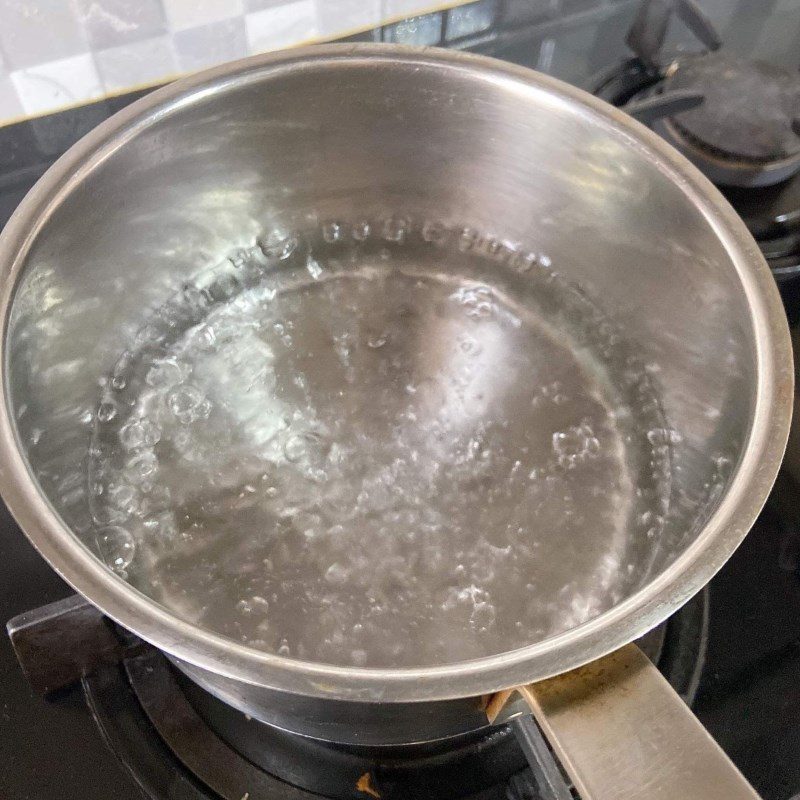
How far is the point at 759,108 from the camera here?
649 mm

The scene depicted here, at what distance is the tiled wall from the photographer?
0.66 metres

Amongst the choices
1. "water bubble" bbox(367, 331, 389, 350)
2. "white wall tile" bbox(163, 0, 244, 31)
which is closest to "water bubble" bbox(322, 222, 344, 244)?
"water bubble" bbox(367, 331, 389, 350)

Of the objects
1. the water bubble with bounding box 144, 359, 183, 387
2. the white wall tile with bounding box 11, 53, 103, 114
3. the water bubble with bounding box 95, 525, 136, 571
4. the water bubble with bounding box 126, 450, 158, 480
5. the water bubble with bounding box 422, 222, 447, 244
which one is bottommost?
the water bubble with bounding box 95, 525, 136, 571

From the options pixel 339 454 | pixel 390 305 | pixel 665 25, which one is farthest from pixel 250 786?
pixel 665 25

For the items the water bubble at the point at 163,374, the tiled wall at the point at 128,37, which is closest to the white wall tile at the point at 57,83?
the tiled wall at the point at 128,37

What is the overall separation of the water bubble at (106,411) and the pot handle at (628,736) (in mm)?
414

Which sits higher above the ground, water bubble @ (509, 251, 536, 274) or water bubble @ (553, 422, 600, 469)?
water bubble @ (509, 251, 536, 274)

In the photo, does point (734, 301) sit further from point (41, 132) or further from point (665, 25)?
point (41, 132)

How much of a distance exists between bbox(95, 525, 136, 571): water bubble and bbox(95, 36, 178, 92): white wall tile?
16.4 inches

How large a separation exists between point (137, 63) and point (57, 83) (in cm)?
7

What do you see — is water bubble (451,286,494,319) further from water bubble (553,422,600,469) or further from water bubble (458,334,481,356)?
water bubble (553,422,600,469)

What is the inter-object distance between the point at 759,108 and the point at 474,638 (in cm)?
49

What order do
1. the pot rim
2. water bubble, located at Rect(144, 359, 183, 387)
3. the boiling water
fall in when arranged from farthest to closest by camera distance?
water bubble, located at Rect(144, 359, 183, 387) < the boiling water < the pot rim

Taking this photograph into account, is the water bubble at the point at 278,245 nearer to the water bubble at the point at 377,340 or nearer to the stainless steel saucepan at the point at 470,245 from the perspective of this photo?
the stainless steel saucepan at the point at 470,245
